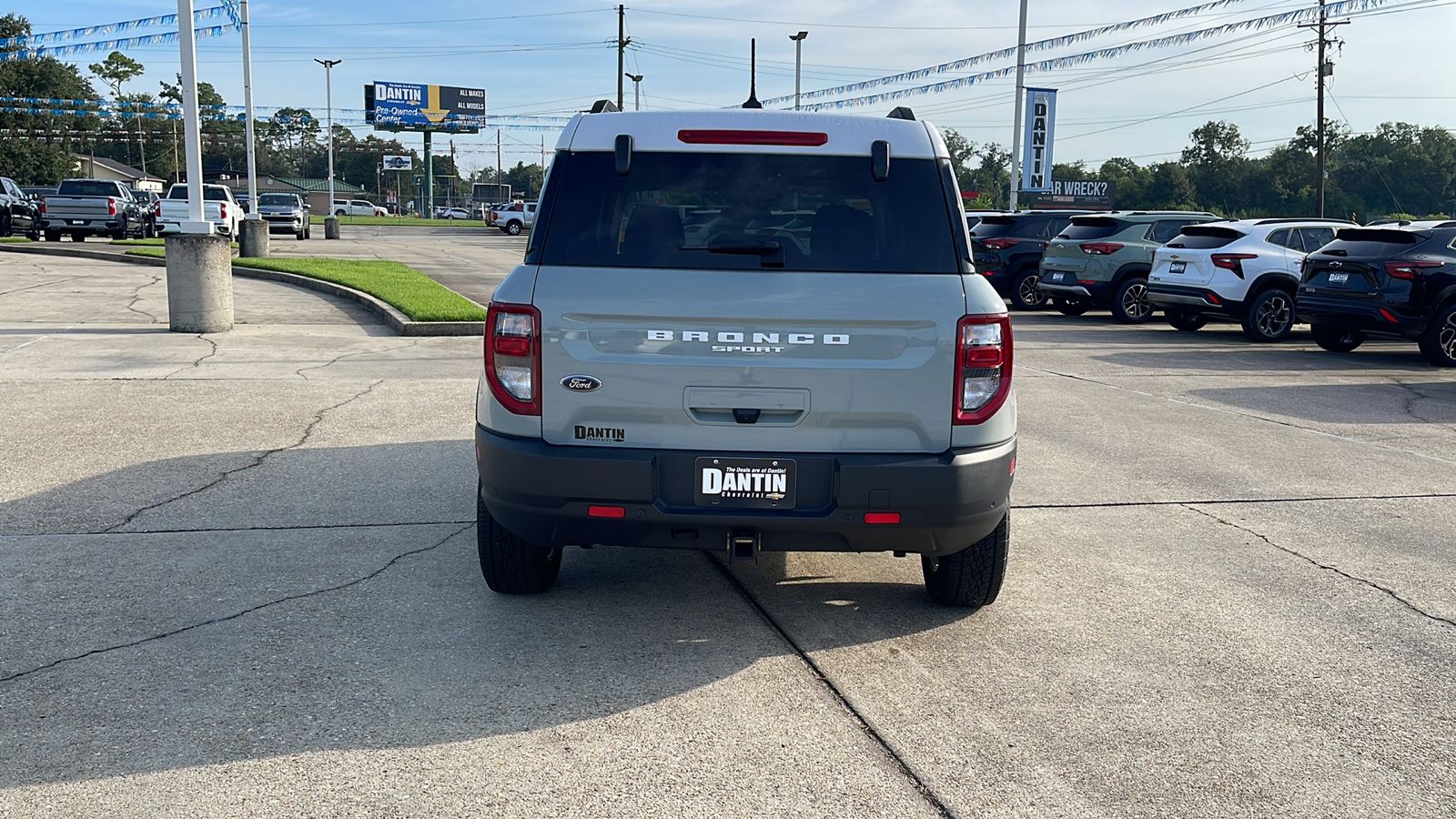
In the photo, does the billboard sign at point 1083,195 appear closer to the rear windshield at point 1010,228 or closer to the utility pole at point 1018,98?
the utility pole at point 1018,98

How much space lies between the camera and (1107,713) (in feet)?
12.9

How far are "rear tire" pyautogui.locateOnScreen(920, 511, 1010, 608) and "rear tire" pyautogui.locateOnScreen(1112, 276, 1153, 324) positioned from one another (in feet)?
49.9

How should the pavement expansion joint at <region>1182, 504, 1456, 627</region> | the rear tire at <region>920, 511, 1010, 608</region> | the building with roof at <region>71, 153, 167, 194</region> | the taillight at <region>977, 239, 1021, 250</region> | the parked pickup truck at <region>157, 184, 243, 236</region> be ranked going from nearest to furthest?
the rear tire at <region>920, 511, 1010, 608</region> < the pavement expansion joint at <region>1182, 504, 1456, 627</region> < the taillight at <region>977, 239, 1021, 250</region> < the parked pickup truck at <region>157, 184, 243, 236</region> < the building with roof at <region>71, 153, 167, 194</region>

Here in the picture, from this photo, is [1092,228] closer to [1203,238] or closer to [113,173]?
[1203,238]

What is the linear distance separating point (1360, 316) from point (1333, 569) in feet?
30.5

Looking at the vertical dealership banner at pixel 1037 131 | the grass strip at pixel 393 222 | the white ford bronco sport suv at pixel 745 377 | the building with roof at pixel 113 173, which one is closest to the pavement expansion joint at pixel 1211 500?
the white ford bronco sport suv at pixel 745 377

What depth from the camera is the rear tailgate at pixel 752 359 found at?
13.4 ft

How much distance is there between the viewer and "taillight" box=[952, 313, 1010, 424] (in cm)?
415

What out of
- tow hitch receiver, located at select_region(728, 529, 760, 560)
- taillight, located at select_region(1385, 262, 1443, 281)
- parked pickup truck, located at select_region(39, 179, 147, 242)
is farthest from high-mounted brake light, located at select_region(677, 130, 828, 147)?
parked pickup truck, located at select_region(39, 179, 147, 242)

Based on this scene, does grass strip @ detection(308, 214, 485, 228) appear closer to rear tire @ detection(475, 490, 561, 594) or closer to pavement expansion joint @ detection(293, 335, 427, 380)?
pavement expansion joint @ detection(293, 335, 427, 380)

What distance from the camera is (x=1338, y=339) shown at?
50.6ft

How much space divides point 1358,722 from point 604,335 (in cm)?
277

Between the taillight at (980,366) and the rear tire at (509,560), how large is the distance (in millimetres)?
1773

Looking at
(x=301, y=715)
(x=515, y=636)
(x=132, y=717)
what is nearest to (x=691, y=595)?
(x=515, y=636)
